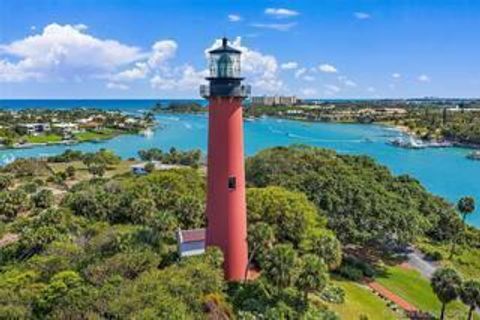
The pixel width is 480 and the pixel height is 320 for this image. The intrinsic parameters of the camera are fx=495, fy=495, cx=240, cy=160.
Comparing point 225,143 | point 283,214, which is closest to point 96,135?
point 283,214

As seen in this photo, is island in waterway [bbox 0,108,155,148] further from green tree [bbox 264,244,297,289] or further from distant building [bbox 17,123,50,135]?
green tree [bbox 264,244,297,289]

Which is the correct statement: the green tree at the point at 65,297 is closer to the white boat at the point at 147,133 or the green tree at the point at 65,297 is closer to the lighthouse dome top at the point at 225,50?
the lighthouse dome top at the point at 225,50

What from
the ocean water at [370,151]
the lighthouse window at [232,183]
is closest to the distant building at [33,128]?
the ocean water at [370,151]

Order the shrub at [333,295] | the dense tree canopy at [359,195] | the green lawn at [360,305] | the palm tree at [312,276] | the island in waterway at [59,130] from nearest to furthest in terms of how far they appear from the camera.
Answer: the palm tree at [312,276] < the green lawn at [360,305] < the shrub at [333,295] < the dense tree canopy at [359,195] < the island in waterway at [59,130]

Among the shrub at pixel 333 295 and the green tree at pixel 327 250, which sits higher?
the green tree at pixel 327 250

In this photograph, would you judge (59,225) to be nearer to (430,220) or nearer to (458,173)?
(430,220)

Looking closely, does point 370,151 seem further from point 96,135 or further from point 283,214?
point 283,214

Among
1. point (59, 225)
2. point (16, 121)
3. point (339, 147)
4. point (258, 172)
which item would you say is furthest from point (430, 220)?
point (16, 121)
